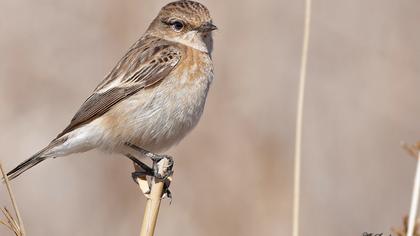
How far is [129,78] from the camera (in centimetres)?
596

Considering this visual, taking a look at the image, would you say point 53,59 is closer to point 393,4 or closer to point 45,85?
point 45,85

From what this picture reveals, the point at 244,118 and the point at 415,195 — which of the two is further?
the point at 244,118

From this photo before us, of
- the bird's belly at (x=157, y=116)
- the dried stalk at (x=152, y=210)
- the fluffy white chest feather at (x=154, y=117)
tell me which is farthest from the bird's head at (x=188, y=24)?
the dried stalk at (x=152, y=210)

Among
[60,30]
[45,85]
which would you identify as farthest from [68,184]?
[60,30]

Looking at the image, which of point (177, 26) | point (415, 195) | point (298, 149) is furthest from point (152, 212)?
point (177, 26)

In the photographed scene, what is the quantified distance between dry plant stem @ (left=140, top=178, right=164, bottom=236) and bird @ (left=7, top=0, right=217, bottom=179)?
1636mm

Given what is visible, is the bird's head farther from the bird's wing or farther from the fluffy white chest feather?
the fluffy white chest feather

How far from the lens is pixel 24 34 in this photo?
8352mm

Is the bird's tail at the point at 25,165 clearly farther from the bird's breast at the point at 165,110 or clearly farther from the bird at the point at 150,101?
the bird's breast at the point at 165,110

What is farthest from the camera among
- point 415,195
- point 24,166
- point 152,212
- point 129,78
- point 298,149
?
point 129,78

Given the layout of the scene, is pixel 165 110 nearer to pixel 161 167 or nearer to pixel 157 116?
pixel 157 116

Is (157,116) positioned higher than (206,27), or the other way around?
(206,27)

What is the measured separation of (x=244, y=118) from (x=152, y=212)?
4.63 meters

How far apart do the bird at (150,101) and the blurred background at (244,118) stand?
214cm
